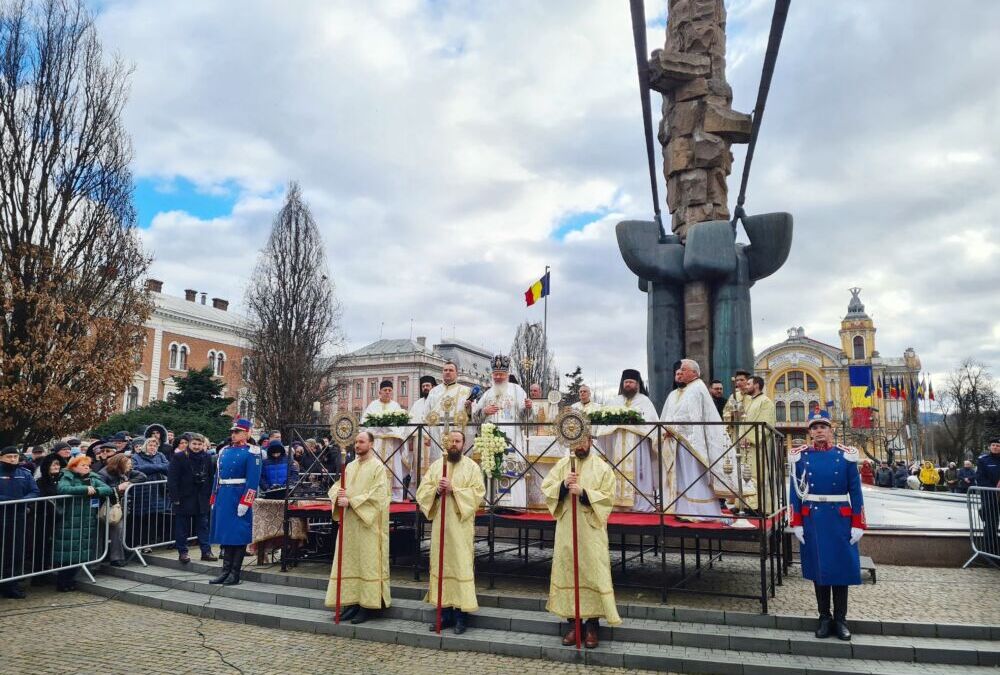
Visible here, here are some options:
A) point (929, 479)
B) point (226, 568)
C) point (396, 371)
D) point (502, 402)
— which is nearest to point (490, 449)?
point (502, 402)

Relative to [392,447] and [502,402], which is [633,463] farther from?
[392,447]

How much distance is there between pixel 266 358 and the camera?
3114 centimetres

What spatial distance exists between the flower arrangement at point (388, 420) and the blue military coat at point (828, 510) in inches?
206

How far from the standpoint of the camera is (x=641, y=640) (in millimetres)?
6500

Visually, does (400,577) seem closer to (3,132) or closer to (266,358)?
(3,132)

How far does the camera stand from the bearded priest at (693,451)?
7961mm

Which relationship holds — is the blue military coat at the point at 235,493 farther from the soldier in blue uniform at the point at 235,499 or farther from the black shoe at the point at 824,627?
the black shoe at the point at 824,627

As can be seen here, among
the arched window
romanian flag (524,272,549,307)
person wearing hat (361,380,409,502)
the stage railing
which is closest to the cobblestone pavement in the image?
the stage railing

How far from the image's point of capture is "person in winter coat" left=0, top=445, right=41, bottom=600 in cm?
849

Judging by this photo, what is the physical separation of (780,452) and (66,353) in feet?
52.2

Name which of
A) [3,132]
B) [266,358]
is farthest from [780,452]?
[266,358]

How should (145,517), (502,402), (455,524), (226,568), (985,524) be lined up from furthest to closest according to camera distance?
(145,517) < (502,402) < (985,524) < (226,568) < (455,524)

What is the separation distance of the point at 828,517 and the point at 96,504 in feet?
30.6

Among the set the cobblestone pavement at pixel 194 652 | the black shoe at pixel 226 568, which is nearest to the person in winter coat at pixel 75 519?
the cobblestone pavement at pixel 194 652
